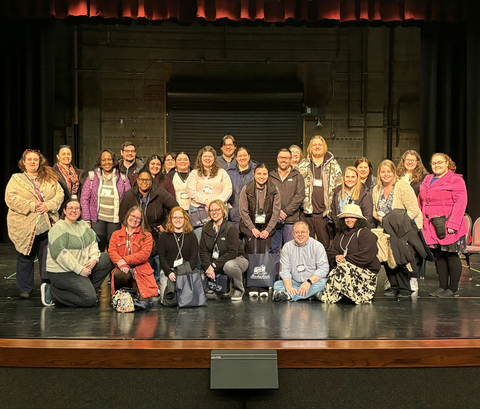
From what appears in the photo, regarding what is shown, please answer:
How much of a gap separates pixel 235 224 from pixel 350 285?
1.18 m

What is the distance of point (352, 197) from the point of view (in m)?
4.91

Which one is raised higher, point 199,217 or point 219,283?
point 199,217

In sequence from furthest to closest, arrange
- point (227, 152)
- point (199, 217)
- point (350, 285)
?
point (227, 152) → point (199, 217) → point (350, 285)

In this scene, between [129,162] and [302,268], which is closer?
[302,268]

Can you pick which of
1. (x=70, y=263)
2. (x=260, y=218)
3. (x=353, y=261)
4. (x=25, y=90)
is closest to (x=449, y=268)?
(x=353, y=261)

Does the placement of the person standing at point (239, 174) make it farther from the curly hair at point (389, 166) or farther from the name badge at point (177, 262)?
the curly hair at point (389, 166)

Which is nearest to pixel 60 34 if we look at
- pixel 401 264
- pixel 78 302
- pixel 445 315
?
pixel 78 302

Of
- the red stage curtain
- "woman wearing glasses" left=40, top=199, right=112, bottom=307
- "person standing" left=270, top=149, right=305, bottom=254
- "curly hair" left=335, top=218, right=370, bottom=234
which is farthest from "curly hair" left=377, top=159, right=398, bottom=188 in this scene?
the red stage curtain

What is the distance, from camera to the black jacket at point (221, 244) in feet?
15.7

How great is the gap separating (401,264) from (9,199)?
3193mm

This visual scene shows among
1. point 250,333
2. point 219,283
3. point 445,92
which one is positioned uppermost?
point 445,92

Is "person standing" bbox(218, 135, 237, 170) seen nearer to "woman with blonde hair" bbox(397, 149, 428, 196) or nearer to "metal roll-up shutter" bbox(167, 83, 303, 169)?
"woman with blonde hair" bbox(397, 149, 428, 196)

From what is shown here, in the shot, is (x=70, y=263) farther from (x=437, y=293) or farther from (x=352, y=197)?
(x=437, y=293)

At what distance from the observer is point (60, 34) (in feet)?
31.1
